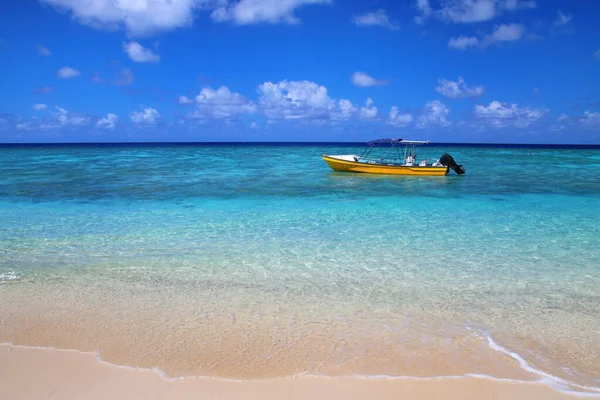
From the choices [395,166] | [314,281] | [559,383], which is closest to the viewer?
[559,383]

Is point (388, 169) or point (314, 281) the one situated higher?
point (388, 169)

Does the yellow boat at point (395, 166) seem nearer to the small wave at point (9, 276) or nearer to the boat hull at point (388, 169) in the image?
the boat hull at point (388, 169)

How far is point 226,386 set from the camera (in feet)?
14.2

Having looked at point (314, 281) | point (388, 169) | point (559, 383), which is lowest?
point (559, 383)

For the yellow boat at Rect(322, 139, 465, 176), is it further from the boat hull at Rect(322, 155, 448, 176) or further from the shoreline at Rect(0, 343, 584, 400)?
the shoreline at Rect(0, 343, 584, 400)

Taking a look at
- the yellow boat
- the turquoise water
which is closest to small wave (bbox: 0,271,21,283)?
the turquoise water

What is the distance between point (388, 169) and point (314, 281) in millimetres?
20363

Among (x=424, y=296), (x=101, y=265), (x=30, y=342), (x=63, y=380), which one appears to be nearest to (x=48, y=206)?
(x=101, y=265)

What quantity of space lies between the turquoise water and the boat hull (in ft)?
36.3

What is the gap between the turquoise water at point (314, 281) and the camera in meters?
5.20

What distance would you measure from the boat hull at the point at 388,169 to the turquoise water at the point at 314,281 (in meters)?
11.1

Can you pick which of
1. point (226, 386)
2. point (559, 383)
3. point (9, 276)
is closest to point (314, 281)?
point (226, 386)

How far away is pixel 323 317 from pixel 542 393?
8.95 feet

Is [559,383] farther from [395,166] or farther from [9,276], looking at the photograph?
[395,166]
